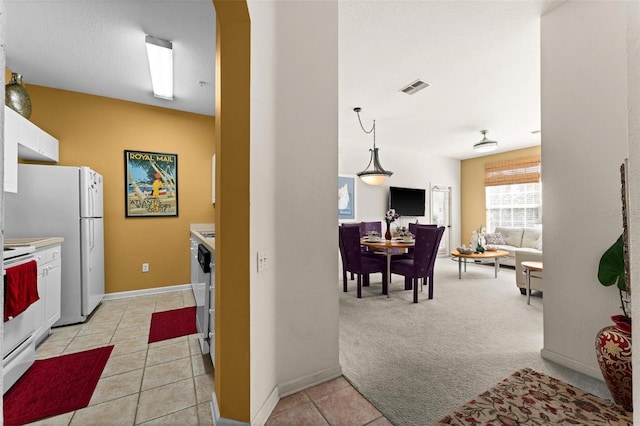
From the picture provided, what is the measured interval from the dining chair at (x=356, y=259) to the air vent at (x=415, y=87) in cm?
196

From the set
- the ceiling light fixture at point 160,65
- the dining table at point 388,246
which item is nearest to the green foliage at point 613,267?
the dining table at point 388,246

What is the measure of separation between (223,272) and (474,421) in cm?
146

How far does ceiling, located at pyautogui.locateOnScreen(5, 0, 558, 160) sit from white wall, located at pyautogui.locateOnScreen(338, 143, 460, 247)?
186cm

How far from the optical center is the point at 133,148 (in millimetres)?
3889

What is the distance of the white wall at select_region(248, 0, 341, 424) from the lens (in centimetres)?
156

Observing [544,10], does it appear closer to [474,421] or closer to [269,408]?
[474,421]

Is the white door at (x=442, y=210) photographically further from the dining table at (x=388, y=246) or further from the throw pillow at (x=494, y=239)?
the dining table at (x=388, y=246)

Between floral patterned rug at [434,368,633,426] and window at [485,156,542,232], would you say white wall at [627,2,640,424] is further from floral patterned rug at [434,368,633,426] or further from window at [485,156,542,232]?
window at [485,156,542,232]

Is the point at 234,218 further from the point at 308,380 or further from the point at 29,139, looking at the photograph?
the point at 29,139

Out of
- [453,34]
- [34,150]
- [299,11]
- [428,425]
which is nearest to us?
[428,425]

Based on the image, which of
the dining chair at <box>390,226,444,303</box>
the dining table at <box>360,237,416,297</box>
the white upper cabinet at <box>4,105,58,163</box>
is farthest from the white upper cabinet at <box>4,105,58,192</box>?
the dining chair at <box>390,226,444,303</box>

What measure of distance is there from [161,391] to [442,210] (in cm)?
749

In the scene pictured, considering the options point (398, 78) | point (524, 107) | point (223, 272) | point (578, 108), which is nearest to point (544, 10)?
point (578, 108)

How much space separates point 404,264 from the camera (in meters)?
3.76
